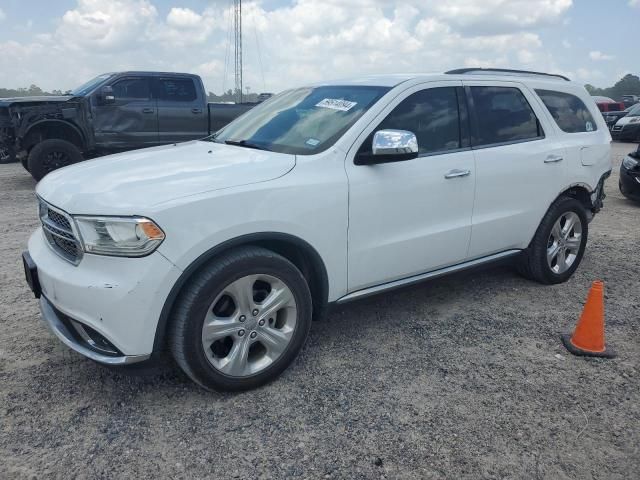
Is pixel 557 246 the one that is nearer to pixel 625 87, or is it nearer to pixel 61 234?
pixel 61 234

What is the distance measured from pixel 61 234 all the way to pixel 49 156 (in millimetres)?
7361

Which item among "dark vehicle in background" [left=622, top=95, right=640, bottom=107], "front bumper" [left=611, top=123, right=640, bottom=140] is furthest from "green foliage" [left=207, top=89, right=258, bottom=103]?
"dark vehicle in background" [left=622, top=95, right=640, bottom=107]

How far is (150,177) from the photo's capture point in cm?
282

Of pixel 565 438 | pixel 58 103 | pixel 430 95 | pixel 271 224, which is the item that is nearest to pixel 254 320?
pixel 271 224

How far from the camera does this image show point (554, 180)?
4.39 meters

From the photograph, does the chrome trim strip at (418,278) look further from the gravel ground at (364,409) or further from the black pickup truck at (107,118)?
the black pickup truck at (107,118)

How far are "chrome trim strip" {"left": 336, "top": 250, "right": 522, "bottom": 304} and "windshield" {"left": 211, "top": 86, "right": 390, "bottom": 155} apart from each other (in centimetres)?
95

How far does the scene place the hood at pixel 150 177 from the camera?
2594mm

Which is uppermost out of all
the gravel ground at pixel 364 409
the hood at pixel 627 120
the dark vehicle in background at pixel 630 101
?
the dark vehicle in background at pixel 630 101

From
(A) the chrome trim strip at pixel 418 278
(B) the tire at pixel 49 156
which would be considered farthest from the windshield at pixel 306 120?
(B) the tire at pixel 49 156

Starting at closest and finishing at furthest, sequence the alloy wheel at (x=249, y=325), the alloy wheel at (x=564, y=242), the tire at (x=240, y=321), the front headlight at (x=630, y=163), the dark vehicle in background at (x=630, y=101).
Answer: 1. the tire at (x=240, y=321)
2. the alloy wheel at (x=249, y=325)
3. the alloy wheel at (x=564, y=242)
4. the front headlight at (x=630, y=163)
5. the dark vehicle in background at (x=630, y=101)

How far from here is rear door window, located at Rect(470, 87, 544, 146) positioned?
3951 mm

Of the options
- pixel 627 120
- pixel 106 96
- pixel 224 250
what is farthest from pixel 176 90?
pixel 627 120

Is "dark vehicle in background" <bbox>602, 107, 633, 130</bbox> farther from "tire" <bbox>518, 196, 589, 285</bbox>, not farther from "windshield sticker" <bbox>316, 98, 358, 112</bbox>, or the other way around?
"windshield sticker" <bbox>316, 98, 358, 112</bbox>
